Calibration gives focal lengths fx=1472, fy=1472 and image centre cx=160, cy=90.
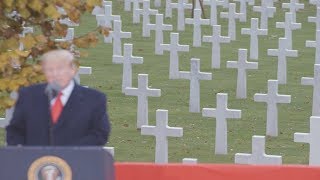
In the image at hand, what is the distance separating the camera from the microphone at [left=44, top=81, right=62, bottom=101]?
28.6 ft

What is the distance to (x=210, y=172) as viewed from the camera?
9188 mm

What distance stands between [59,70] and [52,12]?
2.13 meters

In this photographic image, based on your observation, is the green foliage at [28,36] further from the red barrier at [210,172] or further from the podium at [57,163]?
the podium at [57,163]

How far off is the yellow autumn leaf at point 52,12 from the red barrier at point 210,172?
1.80 metres

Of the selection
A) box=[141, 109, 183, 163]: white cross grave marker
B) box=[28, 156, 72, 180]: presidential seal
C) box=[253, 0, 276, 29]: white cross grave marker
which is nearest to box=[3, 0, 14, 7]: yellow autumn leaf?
box=[28, 156, 72, 180]: presidential seal

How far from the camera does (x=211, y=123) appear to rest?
1698cm

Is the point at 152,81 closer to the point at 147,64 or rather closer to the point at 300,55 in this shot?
the point at 147,64

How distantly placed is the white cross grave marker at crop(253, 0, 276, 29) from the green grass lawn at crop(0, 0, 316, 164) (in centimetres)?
29

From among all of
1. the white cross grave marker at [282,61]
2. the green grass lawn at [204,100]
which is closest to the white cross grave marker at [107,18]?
the green grass lawn at [204,100]

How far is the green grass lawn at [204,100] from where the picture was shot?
50.5 ft

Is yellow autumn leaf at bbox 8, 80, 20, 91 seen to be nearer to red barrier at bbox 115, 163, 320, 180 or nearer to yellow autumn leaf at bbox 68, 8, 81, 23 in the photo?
yellow autumn leaf at bbox 68, 8, 81, 23

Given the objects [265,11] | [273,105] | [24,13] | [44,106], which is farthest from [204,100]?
[44,106]

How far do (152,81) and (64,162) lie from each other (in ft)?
39.5

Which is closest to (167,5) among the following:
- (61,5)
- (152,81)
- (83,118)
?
(152,81)
